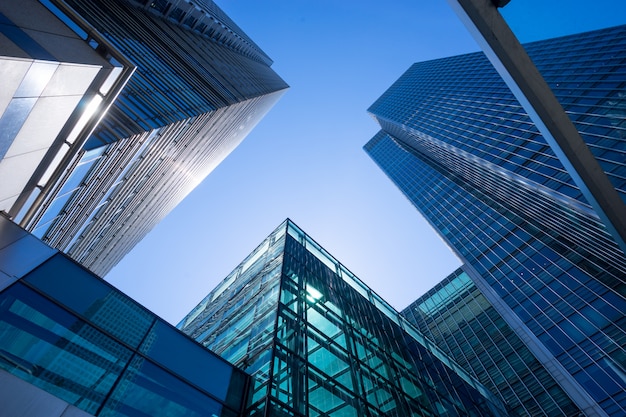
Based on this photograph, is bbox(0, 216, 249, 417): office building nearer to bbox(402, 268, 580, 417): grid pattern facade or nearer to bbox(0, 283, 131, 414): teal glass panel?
bbox(0, 283, 131, 414): teal glass panel

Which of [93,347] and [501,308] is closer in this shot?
[93,347]

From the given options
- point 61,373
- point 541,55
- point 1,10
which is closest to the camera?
point 1,10

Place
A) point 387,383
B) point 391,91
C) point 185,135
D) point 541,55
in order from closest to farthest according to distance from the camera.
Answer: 1. point 387,383
2. point 185,135
3. point 541,55
4. point 391,91

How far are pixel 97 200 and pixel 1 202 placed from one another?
35.7 feet

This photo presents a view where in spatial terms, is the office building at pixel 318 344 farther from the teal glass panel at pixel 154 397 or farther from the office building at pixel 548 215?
the office building at pixel 548 215

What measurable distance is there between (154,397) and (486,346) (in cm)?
5563

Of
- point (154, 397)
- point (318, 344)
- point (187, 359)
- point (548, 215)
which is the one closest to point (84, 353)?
point (154, 397)

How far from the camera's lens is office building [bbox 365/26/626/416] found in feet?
119

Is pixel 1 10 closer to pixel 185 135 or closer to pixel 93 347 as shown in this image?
pixel 93 347

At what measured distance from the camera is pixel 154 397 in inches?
346

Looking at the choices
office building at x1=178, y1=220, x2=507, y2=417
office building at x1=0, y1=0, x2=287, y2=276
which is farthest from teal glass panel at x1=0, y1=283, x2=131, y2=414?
office building at x1=178, y1=220, x2=507, y2=417

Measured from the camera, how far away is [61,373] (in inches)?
285

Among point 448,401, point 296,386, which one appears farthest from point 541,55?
point 296,386

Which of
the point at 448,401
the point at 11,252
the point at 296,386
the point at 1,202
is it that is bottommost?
the point at 448,401
